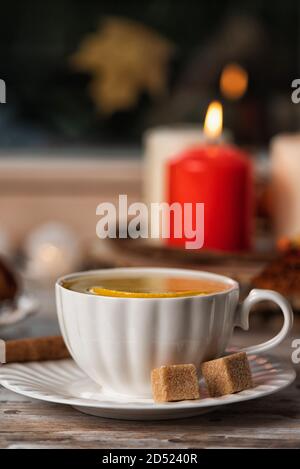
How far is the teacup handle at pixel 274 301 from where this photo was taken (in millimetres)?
651

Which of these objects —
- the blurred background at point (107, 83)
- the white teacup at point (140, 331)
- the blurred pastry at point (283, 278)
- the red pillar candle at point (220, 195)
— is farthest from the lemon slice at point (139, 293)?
the blurred background at point (107, 83)

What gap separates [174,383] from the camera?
1.98 ft

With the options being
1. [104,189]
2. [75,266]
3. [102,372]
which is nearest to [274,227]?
[75,266]

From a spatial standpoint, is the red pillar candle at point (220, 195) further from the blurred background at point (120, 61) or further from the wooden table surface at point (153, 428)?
the blurred background at point (120, 61)

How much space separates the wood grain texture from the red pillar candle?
44cm

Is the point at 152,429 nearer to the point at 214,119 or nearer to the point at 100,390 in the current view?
the point at 100,390

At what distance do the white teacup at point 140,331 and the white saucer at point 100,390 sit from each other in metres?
0.02

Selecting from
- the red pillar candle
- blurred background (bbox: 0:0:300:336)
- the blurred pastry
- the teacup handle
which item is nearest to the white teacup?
the teacup handle

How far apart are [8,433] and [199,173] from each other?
58 centimetres

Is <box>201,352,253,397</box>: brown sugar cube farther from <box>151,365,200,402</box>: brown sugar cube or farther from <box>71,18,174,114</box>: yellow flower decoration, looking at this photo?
<box>71,18,174,114</box>: yellow flower decoration

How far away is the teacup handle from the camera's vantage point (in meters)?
0.65

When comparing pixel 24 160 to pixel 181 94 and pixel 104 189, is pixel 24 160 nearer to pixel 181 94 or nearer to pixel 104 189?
pixel 104 189

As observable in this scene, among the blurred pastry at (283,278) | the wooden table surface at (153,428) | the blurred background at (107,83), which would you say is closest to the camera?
the wooden table surface at (153,428)

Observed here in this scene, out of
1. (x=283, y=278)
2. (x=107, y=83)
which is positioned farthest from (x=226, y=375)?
(x=107, y=83)
